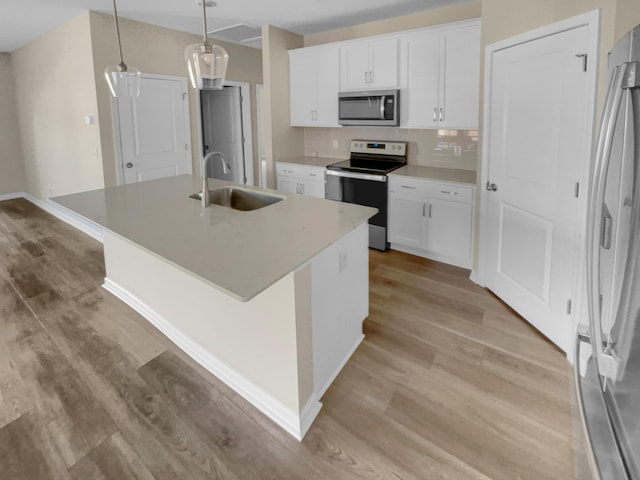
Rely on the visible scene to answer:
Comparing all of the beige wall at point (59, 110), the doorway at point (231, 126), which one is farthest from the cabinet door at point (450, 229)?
the beige wall at point (59, 110)

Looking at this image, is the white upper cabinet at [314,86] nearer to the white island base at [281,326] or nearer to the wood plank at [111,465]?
the white island base at [281,326]

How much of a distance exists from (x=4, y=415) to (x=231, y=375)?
1136mm

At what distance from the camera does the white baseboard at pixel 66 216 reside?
496 centimetres

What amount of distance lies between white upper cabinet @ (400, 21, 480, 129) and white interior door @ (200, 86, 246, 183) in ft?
9.48

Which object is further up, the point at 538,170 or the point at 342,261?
the point at 538,170

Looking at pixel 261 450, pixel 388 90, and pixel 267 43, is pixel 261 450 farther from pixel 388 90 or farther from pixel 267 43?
pixel 267 43

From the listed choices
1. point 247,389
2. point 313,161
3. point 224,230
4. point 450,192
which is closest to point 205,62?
point 224,230

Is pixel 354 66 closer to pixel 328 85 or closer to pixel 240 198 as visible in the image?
pixel 328 85

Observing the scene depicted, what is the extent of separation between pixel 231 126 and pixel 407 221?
3446 millimetres

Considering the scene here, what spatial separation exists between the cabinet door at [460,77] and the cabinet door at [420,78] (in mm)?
89

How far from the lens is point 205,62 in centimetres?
224

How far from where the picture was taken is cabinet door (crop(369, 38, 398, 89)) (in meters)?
4.12

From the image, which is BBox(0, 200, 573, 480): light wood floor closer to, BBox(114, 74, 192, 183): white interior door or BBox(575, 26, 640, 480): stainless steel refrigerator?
BBox(575, 26, 640, 480): stainless steel refrigerator

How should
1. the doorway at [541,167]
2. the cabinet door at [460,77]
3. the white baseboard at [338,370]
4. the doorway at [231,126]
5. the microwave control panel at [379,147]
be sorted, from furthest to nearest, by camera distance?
1. the doorway at [231,126]
2. the microwave control panel at [379,147]
3. the cabinet door at [460,77]
4. the doorway at [541,167]
5. the white baseboard at [338,370]
